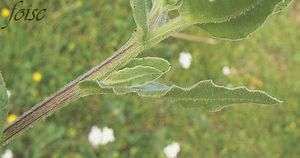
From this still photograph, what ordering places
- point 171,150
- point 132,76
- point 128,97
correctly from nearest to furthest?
point 132,76 → point 171,150 → point 128,97

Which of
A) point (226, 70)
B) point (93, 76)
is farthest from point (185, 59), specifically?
point (93, 76)

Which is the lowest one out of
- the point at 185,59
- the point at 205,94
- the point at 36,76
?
the point at 185,59

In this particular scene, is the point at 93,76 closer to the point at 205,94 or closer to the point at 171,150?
the point at 205,94

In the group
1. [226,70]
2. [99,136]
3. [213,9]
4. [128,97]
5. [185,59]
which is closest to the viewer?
[213,9]

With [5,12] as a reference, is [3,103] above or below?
below

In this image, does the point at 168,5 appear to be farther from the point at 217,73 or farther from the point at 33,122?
the point at 217,73

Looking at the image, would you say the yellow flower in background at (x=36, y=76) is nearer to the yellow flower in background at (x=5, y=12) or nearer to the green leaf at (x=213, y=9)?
the yellow flower in background at (x=5, y=12)

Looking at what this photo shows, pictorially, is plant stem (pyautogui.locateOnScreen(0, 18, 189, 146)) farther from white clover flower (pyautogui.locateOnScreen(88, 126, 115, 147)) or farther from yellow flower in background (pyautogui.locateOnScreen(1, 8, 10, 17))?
yellow flower in background (pyautogui.locateOnScreen(1, 8, 10, 17))
